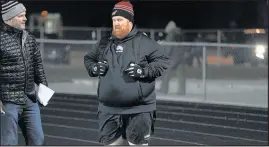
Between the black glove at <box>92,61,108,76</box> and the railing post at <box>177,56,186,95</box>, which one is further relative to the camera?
the railing post at <box>177,56,186,95</box>

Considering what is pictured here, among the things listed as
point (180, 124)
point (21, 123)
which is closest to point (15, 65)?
point (21, 123)

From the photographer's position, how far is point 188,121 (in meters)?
11.6

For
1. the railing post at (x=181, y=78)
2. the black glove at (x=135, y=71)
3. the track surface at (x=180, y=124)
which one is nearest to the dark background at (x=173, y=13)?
the railing post at (x=181, y=78)

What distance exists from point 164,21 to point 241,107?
92.1 ft

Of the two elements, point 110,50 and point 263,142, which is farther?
point 263,142

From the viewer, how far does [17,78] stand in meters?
6.32

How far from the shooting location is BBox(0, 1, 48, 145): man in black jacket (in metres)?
6.30

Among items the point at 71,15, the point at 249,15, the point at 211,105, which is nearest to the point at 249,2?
the point at 249,15

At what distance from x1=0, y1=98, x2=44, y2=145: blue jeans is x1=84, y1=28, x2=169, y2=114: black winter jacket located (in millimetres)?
710

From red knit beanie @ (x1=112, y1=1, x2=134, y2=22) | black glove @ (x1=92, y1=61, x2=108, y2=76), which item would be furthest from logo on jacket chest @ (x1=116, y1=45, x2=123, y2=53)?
red knit beanie @ (x1=112, y1=1, x2=134, y2=22)

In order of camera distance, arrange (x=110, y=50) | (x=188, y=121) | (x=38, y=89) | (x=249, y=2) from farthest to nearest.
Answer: (x=249, y=2)
(x=188, y=121)
(x=38, y=89)
(x=110, y=50)

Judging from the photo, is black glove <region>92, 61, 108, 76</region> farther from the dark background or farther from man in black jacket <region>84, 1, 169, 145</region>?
the dark background

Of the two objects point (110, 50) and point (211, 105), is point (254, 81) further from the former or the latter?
point (110, 50)

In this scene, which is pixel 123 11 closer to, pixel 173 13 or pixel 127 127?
pixel 127 127
